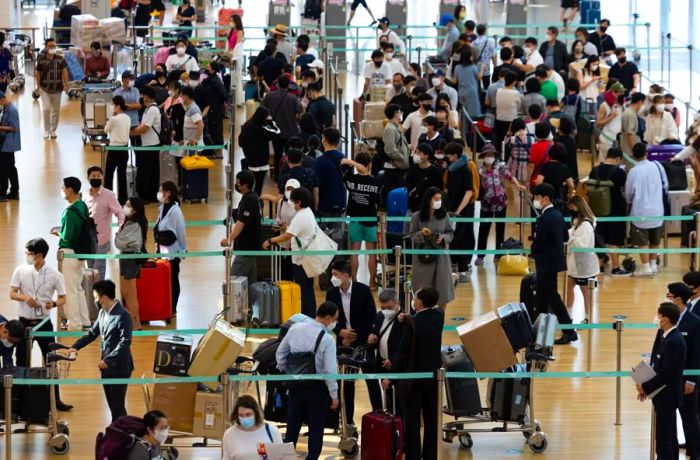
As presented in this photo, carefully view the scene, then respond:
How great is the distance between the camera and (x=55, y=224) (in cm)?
1808

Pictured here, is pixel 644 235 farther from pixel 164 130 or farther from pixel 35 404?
pixel 35 404

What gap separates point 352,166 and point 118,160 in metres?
4.16

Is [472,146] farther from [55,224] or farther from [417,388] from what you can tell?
[417,388]

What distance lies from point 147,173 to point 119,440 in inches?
378

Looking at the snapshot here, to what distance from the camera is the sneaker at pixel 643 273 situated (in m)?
16.7

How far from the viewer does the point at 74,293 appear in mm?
14078

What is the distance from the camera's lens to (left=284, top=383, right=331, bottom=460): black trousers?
10891mm

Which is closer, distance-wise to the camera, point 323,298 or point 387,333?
point 387,333

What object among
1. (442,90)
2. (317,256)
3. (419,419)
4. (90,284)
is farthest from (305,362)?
(442,90)

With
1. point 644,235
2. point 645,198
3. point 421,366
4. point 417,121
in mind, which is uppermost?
point 417,121

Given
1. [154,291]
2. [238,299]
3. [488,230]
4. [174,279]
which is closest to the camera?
[238,299]

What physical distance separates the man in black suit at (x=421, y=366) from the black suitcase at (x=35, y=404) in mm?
2489

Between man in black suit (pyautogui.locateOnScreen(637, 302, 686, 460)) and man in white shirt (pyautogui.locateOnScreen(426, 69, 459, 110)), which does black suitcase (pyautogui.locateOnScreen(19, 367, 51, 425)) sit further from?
man in white shirt (pyautogui.locateOnScreen(426, 69, 459, 110))

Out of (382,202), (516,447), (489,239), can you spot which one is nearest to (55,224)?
(382,202)
